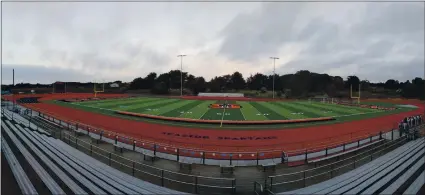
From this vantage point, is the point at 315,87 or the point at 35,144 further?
the point at 315,87

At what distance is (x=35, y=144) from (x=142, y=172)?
7.74 meters

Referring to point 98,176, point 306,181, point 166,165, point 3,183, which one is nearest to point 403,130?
point 306,181

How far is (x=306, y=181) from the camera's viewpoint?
8812 mm

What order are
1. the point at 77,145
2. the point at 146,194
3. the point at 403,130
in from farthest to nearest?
1. the point at 403,130
2. the point at 77,145
3. the point at 146,194

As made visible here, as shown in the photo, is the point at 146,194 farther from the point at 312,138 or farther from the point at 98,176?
the point at 312,138

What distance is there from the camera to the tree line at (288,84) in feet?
272

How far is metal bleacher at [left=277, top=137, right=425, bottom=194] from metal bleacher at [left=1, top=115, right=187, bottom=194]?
493 centimetres

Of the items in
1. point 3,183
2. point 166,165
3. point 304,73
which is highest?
point 304,73

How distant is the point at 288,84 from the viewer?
306ft

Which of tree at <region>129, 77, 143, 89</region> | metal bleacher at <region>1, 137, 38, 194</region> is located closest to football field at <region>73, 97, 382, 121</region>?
metal bleacher at <region>1, 137, 38, 194</region>

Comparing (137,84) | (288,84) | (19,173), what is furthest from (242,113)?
(137,84)

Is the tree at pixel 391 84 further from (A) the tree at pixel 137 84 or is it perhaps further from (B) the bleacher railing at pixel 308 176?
(B) the bleacher railing at pixel 308 176

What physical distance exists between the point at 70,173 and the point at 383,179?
36.9 ft

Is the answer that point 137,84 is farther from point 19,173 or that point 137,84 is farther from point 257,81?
point 19,173
